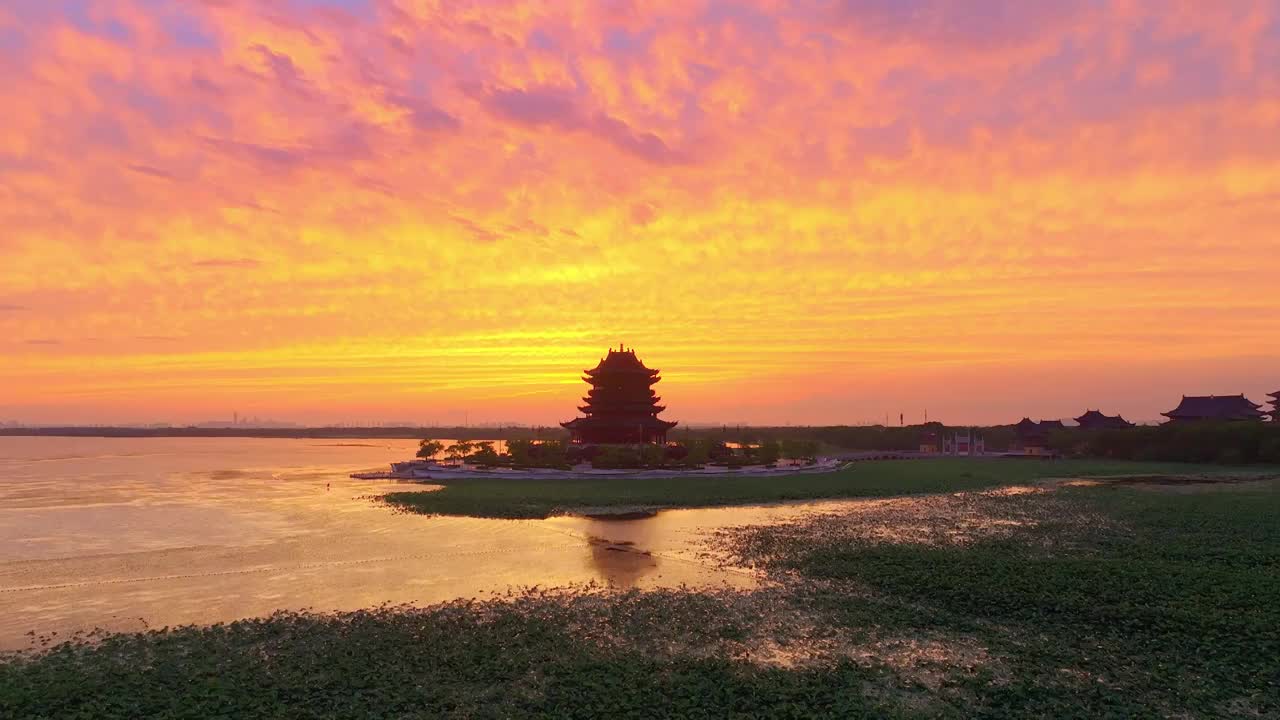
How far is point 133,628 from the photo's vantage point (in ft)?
52.5

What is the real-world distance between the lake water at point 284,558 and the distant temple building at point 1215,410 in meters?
83.9

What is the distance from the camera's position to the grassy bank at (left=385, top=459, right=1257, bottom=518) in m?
38.0

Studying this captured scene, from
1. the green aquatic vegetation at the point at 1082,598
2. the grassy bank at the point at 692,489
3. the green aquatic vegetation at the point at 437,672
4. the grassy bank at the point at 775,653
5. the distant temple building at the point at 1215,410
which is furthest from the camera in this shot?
the distant temple building at the point at 1215,410

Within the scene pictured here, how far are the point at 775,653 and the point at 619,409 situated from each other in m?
58.8

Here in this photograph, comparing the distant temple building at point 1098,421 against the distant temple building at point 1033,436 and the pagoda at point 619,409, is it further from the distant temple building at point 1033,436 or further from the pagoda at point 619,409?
the pagoda at point 619,409

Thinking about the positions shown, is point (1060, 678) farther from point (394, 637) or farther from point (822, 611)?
point (394, 637)

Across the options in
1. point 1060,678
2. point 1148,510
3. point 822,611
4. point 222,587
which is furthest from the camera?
point 1148,510

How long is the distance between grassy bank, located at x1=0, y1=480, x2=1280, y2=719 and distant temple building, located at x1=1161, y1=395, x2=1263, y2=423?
290ft

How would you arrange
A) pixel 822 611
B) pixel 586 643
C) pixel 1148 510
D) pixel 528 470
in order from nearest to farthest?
pixel 586 643 → pixel 822 611 → pixel 1148 510 → pixel 528 470

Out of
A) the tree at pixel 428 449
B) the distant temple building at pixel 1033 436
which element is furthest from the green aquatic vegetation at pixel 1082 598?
the distant temple building at pixel 1033 436

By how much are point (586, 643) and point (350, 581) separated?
9.25 meters

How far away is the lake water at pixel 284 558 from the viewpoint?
1822cm

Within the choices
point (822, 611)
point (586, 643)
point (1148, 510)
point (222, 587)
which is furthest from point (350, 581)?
point (1148, 510)

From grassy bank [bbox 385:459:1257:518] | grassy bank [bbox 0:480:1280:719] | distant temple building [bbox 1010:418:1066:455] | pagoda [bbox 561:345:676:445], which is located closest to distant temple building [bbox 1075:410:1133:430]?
distant temple building [bbox 1010:418:1066:455]
